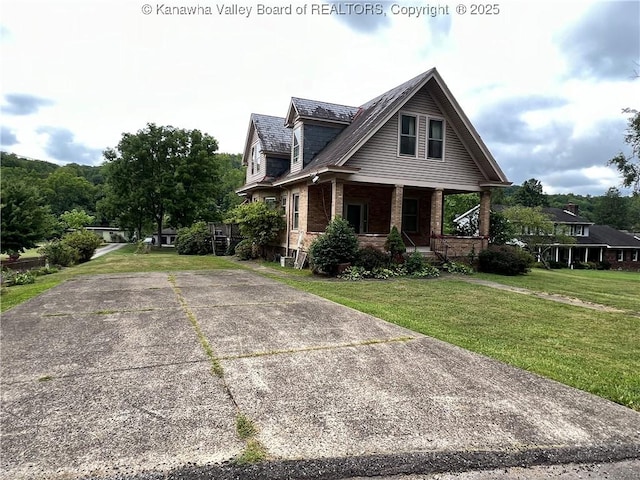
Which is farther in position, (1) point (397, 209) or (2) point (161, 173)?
(2) point (161, 173)

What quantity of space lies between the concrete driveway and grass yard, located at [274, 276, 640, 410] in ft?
1.74

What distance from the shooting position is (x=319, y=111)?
1802 cm

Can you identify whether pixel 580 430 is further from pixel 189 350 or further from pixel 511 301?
pixel 511 301

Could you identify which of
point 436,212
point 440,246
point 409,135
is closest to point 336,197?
point 409,135

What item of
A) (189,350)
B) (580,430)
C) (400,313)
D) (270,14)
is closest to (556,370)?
(580,430)

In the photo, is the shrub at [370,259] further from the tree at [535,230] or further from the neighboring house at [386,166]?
the tree at [535,230]

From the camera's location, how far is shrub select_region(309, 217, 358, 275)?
13.0m

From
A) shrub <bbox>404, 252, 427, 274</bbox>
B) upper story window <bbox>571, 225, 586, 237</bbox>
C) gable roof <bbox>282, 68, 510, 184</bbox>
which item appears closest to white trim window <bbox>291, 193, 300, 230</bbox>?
gable roof <bbox>282, 68, 510, 184</bbox>

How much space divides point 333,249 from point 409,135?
5918mm

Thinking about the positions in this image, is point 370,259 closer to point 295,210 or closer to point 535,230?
point 295,210

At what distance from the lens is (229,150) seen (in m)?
79.3

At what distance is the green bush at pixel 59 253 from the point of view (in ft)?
49.5

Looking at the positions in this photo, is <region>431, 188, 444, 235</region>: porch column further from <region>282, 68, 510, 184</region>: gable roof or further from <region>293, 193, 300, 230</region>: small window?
<region>293, 193, 300, 230</region>: small window

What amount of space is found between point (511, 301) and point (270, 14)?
32.1 feet
